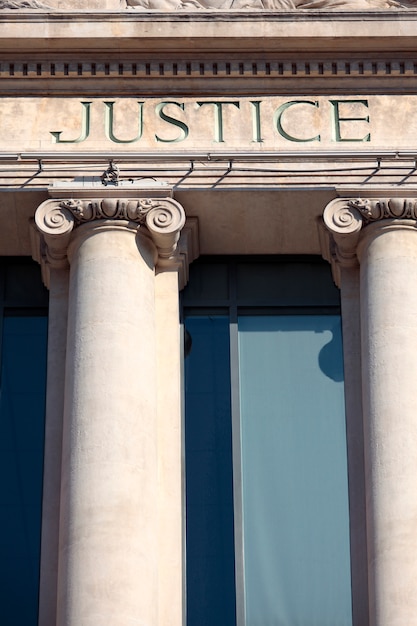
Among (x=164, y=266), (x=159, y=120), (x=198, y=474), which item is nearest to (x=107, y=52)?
(x=159, y=120)

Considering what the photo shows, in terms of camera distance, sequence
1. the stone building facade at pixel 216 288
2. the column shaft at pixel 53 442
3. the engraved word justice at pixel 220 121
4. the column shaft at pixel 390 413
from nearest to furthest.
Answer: the column shaft at pixel 390 413
the column shaft at pixel 53 442
the stone building facade at pixel 216 288
the engraved word justice at pixel 220 121

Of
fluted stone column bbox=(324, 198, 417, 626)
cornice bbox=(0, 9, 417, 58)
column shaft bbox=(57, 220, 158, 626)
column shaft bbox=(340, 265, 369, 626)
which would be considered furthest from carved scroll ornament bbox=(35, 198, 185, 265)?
column shaft bbox=(340, 265, 369, 626)

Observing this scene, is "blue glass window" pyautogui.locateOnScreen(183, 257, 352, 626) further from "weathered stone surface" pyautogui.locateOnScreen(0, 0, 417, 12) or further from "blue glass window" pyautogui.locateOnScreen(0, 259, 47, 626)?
A: "weathered stone surface" pyautogui.locateOnScreen(0, 0, 417, 12)

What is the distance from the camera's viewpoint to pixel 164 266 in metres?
25.6

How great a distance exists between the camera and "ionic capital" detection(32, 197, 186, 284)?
2512 centimetres

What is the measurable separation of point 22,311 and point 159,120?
292 centimetres

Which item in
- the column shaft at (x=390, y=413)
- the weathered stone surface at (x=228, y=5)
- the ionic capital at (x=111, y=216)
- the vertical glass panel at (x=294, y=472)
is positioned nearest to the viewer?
the column shaft at (x=390, y=413)

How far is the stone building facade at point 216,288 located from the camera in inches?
949

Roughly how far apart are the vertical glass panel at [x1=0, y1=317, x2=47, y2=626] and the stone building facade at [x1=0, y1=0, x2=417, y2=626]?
3 centimetres

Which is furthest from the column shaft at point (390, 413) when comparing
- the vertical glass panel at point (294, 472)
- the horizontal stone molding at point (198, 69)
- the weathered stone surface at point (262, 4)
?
the weathered stone surface at point (262, 4)

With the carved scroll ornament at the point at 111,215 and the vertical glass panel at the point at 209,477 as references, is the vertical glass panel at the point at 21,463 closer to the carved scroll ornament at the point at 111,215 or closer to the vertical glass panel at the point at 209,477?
the carved scroll ornament at the point at 111,215

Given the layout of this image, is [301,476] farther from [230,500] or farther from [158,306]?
[158,306]

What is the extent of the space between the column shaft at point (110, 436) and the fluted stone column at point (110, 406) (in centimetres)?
1

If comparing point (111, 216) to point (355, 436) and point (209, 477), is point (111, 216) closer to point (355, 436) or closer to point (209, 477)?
point (209, 477)
